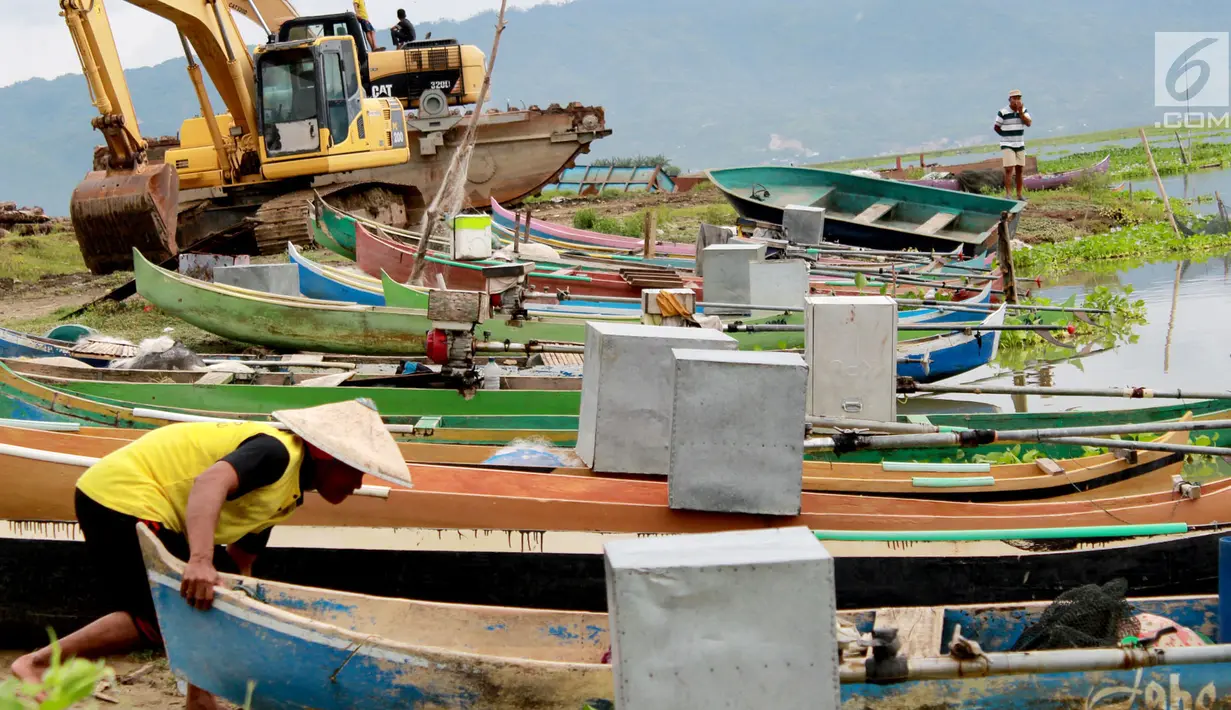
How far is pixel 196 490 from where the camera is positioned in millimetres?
3818

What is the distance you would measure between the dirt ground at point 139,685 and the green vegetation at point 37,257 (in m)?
14.4

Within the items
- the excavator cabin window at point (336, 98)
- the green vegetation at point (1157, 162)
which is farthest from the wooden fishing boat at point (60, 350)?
the green vegetation at point (1157, 162)

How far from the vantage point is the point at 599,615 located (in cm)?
450

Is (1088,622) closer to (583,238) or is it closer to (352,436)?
(352,436)

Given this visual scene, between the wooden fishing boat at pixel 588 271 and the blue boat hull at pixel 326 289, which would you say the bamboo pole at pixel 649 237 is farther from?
the blue boat hull at pixel 326 289

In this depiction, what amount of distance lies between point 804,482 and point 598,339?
4.06 feet

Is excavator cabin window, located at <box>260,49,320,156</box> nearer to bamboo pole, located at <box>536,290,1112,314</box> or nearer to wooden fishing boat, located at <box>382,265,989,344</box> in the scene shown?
bamboo pole, located at <box>536,290,1112,314</box>

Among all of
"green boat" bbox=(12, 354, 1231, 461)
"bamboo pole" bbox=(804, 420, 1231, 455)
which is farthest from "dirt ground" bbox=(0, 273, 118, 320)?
"bamboo pole" bbox=(804, 420, 1231, 455)

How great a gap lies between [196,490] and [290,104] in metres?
14.9

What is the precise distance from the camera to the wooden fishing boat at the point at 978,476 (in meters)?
5.86

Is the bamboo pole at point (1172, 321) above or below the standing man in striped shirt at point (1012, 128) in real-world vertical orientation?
below

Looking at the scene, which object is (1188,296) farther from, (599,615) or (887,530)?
(599,615)

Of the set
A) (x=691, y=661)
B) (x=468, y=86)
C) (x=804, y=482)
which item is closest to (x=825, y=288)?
(x=804, y=482)

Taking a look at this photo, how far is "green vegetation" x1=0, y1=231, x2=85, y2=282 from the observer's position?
1850 cm
